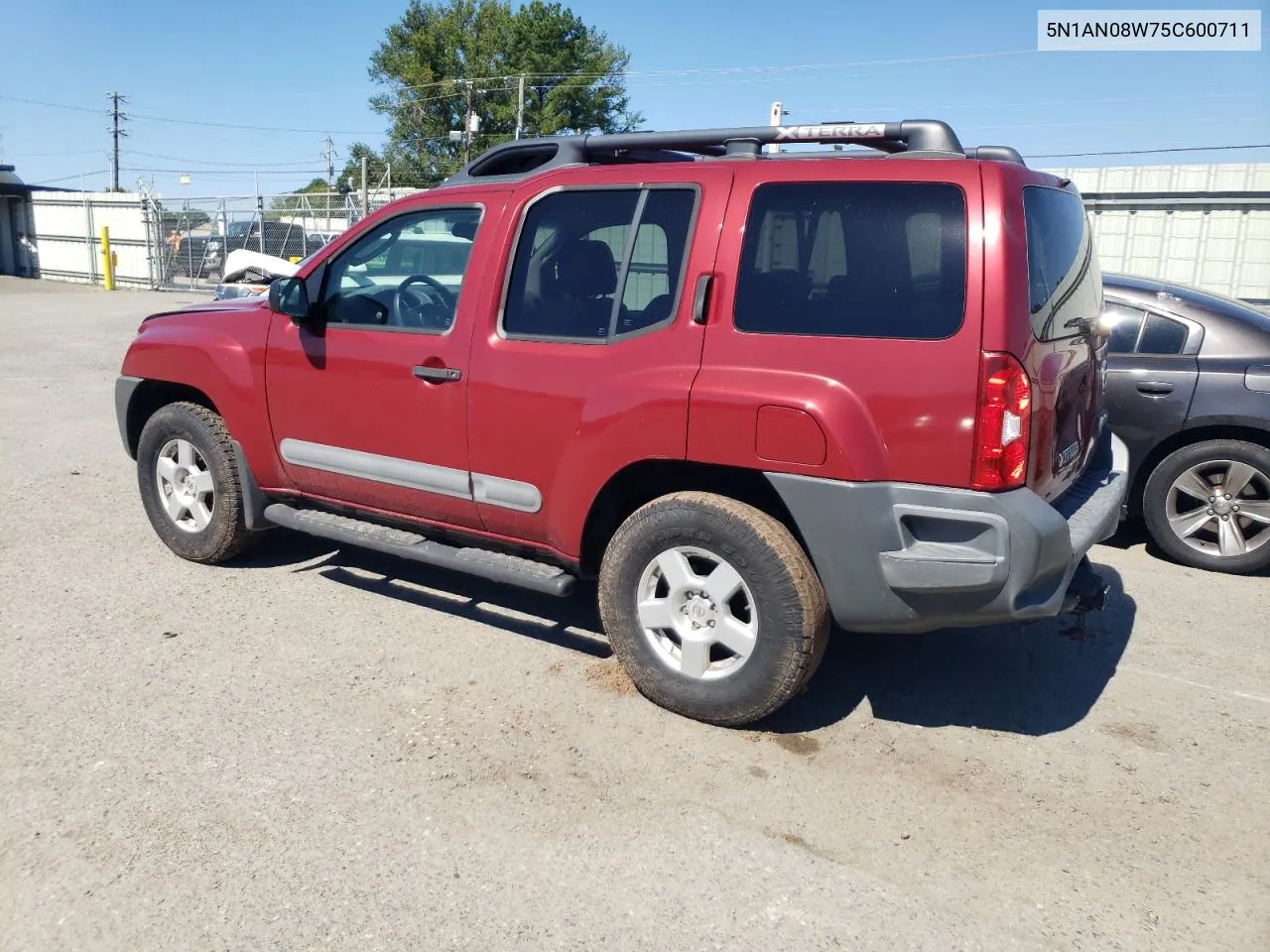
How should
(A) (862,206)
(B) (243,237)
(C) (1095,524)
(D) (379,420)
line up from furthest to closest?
(B) (243,237) < (D) (379,420) < (C) (1095,524) < (A) (862,206)

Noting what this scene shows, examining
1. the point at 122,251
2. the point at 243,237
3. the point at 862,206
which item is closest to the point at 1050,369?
the point at 862,206

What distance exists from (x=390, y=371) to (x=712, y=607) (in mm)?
1773

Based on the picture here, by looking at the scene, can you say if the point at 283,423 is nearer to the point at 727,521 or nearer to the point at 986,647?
the point at 727,521

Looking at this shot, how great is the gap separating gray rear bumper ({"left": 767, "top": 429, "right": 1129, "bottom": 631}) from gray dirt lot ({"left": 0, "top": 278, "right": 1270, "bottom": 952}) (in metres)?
0.60

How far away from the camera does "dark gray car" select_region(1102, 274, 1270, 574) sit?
565cm

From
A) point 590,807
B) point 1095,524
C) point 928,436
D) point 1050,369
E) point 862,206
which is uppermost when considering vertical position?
point 862,206

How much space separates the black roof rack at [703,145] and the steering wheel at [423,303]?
1.55 ft

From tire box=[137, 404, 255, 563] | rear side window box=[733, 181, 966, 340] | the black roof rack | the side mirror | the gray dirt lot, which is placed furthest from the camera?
tire box=[137, 404, 255, 563]

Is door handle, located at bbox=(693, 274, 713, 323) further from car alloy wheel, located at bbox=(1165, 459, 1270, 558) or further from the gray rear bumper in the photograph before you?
car alloy wheel, located at bbox=(1165, 459, 1270, 558)

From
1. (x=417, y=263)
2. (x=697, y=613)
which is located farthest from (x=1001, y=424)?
(x=417, y=263)

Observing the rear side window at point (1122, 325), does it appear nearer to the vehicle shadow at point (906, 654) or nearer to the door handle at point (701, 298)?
the vehicle shadow at point (906, 654)

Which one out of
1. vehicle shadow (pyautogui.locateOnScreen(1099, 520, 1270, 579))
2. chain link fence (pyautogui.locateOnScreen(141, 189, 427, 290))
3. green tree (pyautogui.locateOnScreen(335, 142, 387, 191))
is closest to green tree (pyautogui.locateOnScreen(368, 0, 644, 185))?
green tree (pyautogui.locateOnScreen(335, 142, 387, 191))

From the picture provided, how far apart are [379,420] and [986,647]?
2885 millimetres

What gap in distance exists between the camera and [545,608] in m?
5.01
